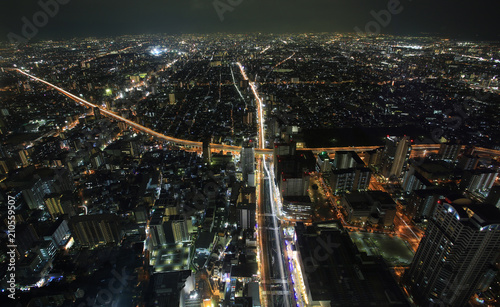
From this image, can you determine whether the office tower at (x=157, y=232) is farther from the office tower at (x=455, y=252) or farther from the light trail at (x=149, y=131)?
the office tower at (x=455, y=252)

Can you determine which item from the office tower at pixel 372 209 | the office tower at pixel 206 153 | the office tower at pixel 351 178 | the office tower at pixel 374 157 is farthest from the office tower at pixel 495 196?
the office tower at pixel 206 153

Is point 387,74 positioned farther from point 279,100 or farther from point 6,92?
point 6,92

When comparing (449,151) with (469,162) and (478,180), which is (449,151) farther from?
(478,180)

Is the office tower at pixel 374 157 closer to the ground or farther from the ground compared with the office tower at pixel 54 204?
farther from the ground

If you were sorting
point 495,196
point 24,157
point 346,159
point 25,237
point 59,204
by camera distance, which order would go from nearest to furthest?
point 25,237 < point 495,196 < point 59,204 < point 346,159 < point 24,157

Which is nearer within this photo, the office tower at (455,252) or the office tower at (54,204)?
the office tower at (455,252)

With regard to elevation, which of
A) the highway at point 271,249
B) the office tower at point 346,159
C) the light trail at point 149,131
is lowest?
the highway at point 271,249

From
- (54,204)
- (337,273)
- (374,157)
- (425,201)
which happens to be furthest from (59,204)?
(374,157)
